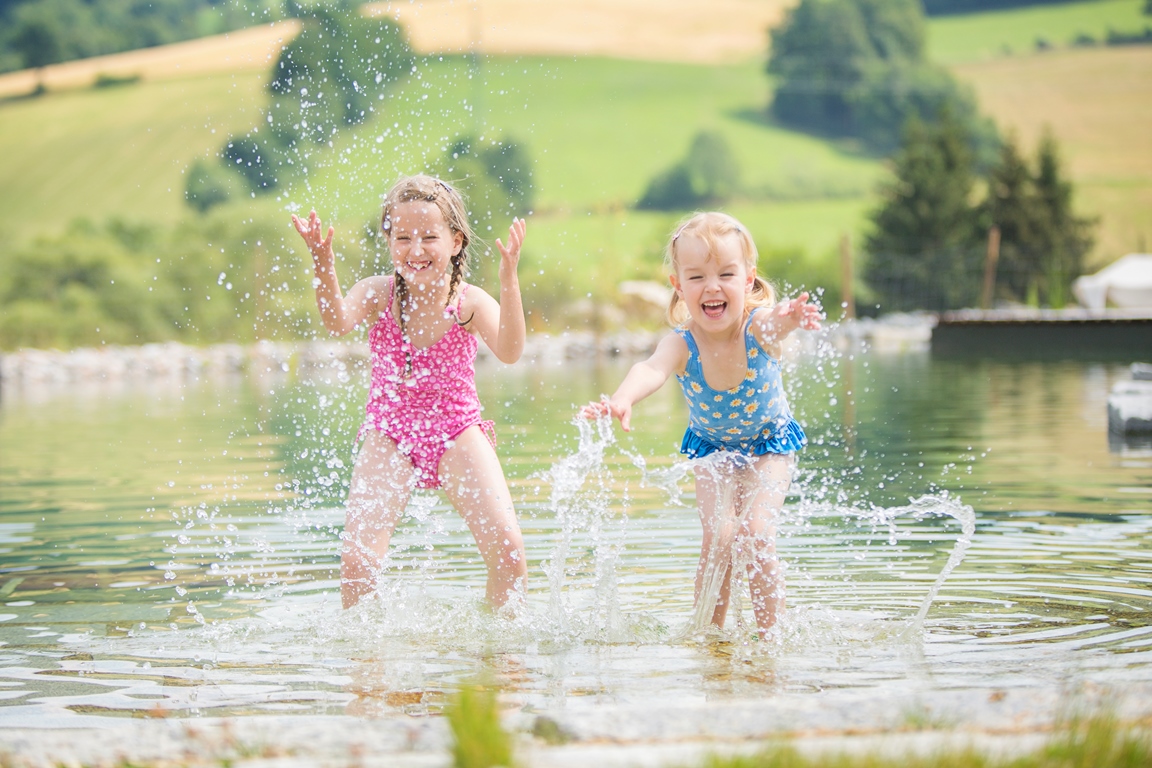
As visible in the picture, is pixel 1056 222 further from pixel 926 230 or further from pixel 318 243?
pixel 318 243

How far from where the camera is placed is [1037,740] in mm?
2523

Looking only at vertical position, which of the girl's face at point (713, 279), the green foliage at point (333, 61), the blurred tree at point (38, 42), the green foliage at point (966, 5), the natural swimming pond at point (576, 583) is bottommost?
the natural swimming pond at point (576, 583)

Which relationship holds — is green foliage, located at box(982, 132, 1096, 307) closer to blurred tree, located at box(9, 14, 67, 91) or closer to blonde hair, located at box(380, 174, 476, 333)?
blonde hair, located at box(380, 174, 476, 333)

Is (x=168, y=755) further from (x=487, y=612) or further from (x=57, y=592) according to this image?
(x=57, y=592)

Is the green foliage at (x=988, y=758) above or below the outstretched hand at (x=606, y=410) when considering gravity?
below

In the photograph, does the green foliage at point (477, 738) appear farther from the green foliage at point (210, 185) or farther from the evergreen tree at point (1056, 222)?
the green foliage at point (210, 185)

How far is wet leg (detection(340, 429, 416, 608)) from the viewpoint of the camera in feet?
15.8

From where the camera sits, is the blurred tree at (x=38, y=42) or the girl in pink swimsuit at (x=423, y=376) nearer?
the girl in pink swimsuit at (x=423, y=376)

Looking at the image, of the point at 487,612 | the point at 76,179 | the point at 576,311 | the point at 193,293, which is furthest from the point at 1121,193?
the point at 487,612

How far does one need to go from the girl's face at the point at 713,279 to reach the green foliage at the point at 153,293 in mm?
26784

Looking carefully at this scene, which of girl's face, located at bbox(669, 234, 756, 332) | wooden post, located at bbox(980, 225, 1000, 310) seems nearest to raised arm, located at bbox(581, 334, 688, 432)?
girl's face, located at bbox(669, 234, 756, 332)

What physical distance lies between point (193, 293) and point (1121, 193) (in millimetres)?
39929

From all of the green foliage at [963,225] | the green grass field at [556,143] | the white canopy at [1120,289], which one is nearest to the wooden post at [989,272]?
the green foliage at [963,225]

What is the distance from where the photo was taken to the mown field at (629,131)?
55062 mm
